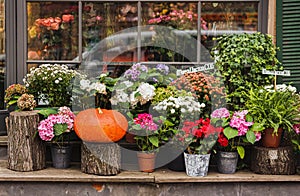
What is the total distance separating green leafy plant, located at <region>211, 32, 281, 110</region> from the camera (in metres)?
3.94

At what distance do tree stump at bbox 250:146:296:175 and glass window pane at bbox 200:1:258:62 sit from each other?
1110 millimetres

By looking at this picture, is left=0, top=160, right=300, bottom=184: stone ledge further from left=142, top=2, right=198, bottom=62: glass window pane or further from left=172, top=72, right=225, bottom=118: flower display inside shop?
left=142, top=2, right=198, bottom=62: glass window pane

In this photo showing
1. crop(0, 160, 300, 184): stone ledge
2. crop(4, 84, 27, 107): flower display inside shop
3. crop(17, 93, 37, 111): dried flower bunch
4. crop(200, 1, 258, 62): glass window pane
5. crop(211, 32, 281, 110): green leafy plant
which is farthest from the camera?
crop(200, 1, 258, 62): glass window pane

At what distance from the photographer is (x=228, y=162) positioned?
374cm

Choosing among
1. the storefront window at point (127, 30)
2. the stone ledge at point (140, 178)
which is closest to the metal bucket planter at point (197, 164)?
the stone ledge at point (140, 178)

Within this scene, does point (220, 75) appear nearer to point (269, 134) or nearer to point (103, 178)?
point (269, 134)

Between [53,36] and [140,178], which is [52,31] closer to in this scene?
[53,36]

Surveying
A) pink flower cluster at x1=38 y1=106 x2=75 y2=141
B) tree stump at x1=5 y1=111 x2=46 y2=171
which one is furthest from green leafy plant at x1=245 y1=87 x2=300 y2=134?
tree stump at x1=5 y1=111 x2=46 y2=171

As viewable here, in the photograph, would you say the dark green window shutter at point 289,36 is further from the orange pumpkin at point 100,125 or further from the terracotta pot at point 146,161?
the orange pumpkin at point 100,125

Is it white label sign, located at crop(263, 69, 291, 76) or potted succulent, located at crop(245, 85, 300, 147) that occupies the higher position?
white label sign, located at crop(263, 69, 291, 76)

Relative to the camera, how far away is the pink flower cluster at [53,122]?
146 inches

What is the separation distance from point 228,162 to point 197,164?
27 cm

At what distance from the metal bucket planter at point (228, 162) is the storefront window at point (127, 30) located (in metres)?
1.03

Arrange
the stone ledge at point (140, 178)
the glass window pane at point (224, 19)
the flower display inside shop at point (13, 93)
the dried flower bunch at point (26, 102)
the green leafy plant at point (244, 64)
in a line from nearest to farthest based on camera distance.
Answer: the stone ledge at point (140, 178), the dried flower bunch at point (26, 102), the green leafy plant at point (244, 64), the flower display inside shop at point (13, 93), the glass window pane at point (224, 19)
